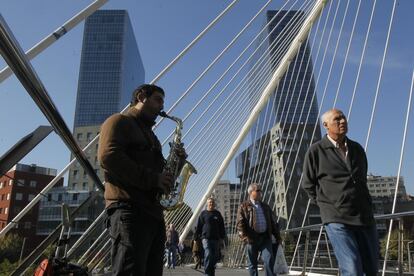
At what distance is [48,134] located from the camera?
2.62m

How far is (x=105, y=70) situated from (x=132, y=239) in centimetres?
13661

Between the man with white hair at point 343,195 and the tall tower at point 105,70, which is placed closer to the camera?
the man with white hair at point 343,195

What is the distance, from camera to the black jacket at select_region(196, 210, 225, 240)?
750cm

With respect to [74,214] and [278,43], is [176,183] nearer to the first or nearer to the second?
[74,214]

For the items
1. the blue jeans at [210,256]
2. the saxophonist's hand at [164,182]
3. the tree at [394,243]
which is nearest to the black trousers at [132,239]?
the saxophonist's hand at [164,182]

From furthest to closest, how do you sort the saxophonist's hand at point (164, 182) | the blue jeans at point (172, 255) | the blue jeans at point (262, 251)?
the blue jeans at point (172, 255) → the blue jeans at point (262, 251) → the saxophonist's hand at point (164, 182)

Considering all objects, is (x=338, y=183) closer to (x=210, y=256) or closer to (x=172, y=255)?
(x=210, y=256)

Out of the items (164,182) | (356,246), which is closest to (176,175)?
(164,182)

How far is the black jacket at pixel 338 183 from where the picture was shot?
3.18 metres

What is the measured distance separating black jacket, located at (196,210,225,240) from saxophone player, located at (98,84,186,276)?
5.01 m

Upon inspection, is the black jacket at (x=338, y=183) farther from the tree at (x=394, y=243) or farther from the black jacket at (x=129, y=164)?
the tree at (x=394, y=243)

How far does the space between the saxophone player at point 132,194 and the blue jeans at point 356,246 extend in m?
1.31

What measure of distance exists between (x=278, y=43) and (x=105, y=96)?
124 meters

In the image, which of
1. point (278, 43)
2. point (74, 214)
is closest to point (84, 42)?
point (278, 43)
